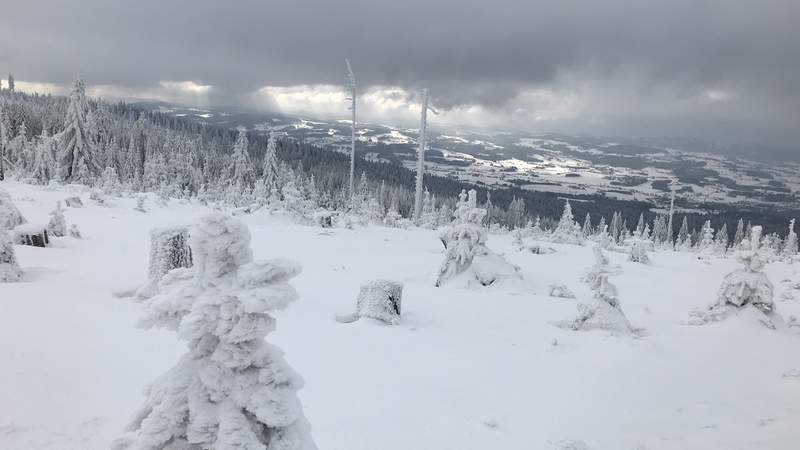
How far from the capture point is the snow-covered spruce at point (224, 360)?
276 cm

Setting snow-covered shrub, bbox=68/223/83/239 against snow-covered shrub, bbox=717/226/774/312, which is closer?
snow-covered shrub, bbox=717/226/774/312

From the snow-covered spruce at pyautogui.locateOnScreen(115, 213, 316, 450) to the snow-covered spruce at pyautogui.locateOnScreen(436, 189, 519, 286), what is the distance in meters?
12.4

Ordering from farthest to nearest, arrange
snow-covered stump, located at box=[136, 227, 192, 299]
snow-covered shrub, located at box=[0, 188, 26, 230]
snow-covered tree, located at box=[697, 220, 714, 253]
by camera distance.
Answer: snow-covered tree, located at box=[697, 220, 714, 253], snow-covered shrub, located at box=[0, 188, 26, 230], snow-covered stump, located at box=[136, 227, 192, 299]

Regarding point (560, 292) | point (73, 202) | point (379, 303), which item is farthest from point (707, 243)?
point (73, 202)

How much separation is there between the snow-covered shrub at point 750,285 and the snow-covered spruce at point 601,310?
10.8 feet

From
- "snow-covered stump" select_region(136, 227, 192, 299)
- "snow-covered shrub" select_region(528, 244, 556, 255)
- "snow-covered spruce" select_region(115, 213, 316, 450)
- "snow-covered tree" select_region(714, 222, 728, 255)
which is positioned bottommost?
"snow-covered tree" select_region(714, 222, 728, 255)

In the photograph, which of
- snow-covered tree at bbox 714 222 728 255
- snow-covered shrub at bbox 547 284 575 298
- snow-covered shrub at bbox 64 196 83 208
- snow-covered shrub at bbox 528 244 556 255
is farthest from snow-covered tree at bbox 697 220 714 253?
snow-covered shrub at bbox 64 196 83 208

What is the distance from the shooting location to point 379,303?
9.89 meters

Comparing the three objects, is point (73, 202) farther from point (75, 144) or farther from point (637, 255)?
point (75, 144)

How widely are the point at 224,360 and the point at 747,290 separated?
13.6 meters

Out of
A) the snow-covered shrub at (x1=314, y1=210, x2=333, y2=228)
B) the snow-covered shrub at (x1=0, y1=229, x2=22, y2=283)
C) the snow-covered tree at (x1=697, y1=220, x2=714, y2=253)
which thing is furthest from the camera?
the snow-covered tree at (x1=697, y1=220, x2=714, y2=253)

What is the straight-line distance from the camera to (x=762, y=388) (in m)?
8.12

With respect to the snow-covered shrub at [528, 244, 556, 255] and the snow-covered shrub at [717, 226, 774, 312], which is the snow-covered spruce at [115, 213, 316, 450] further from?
the snow-covered shrub at [528, 244, 556, 255]

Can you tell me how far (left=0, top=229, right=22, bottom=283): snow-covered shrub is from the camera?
28.1 feet
